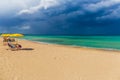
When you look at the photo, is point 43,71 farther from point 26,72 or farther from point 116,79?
point 116,79

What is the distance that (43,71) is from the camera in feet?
25.8

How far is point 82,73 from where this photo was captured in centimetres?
764

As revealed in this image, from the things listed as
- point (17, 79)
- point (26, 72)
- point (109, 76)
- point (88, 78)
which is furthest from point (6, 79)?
point (109, 76)

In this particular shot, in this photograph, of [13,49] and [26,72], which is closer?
[26,72]

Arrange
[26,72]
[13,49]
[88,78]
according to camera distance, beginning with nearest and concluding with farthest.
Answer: [88,78] → [26,72] → [13,49]

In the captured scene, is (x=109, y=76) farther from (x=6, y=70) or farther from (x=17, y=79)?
(x=6, y=70)

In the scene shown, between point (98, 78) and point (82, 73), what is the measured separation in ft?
2.71

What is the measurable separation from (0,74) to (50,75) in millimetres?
1893

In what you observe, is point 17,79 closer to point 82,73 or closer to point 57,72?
point 57,72

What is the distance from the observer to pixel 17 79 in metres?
6.54

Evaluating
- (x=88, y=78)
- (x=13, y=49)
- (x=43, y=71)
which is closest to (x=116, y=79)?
(x=88, y=78)

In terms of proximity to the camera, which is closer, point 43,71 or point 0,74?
point 0,74

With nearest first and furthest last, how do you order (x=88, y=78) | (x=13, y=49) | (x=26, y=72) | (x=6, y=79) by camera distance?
(x=6, y=79) < (x=88, y=78) < (x=26, y=72) < (x=13, y=49)

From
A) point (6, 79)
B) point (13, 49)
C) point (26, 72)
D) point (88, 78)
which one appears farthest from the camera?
point (13, 49)
